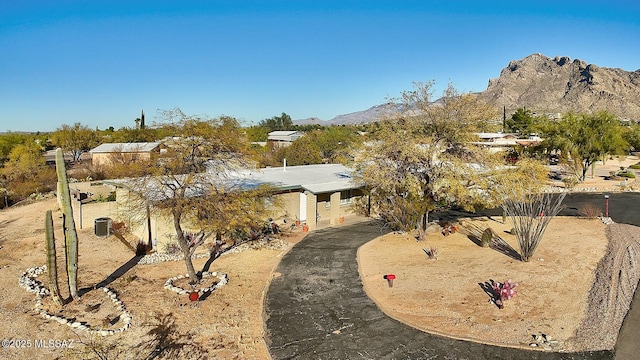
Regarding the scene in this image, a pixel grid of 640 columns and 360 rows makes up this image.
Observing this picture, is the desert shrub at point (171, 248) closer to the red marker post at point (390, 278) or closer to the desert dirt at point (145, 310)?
the desert dirt at point (145, 310)

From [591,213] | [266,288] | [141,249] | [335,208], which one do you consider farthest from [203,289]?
[591,213]

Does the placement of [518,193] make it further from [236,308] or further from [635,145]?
[635,145]

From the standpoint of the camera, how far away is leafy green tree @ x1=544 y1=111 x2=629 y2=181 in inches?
1378

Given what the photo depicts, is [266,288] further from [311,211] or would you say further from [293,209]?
[293,209]

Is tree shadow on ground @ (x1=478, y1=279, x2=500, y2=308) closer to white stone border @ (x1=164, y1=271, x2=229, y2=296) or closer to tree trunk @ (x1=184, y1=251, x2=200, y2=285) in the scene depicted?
white stone border @ (x1=164, y1=271, x2=229, y2=296)

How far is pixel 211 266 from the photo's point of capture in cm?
1578

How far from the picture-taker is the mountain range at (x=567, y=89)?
12912cm

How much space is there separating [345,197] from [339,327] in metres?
13.4

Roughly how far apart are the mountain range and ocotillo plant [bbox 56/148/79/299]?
4193 inches

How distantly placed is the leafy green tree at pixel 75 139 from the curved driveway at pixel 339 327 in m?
47.1

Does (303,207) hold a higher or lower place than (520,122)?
lower

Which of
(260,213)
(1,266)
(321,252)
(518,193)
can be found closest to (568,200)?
(518,193)

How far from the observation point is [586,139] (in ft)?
115

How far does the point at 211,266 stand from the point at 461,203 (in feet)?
39.4
